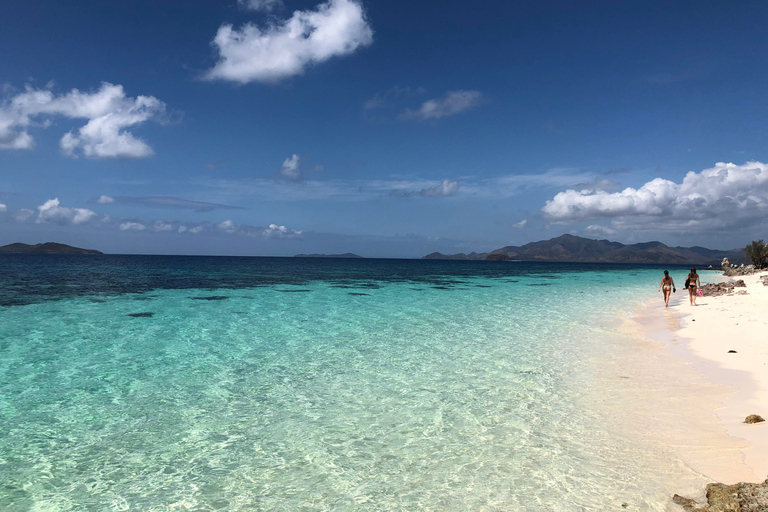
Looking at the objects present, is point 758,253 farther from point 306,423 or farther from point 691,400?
point 306,423

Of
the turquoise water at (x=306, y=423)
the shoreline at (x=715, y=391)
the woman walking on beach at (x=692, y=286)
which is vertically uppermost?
the woman walking on beach at (x=692, y=286)

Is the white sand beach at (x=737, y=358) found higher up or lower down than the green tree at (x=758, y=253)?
lower down

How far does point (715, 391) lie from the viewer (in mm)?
9008

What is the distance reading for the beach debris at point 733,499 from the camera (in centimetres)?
415

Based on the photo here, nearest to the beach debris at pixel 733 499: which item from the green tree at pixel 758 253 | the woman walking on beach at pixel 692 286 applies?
the woman walking on beach at pixel 692 286

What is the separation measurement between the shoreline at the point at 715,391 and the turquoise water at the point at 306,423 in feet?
3.43

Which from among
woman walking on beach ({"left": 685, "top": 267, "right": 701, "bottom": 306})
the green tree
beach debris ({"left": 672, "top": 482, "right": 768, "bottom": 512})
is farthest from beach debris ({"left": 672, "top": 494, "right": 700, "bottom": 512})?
the green tree

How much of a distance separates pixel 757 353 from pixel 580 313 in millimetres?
11755

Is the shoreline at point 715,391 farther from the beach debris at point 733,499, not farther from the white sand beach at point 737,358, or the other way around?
the beach debris at point 733,499

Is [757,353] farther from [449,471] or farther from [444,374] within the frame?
[449,471]

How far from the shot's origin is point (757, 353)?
1192 cm

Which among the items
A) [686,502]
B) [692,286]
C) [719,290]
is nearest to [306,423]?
[686,502]

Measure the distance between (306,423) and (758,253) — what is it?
96.2 meters

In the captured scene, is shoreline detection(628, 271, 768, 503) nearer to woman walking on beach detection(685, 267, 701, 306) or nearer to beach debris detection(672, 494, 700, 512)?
beach debris detection(672, 494, 700, 512)
